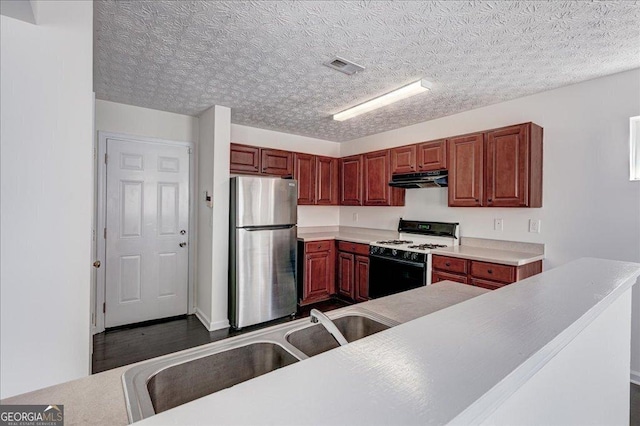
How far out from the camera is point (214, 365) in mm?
1030

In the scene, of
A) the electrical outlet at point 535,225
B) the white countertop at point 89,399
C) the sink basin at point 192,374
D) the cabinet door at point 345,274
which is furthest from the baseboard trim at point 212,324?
the electrical outlet at point 535,225

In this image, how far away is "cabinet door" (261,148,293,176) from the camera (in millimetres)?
3992

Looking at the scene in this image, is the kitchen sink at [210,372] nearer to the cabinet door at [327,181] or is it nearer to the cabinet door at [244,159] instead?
the cabinet door at [244,159]

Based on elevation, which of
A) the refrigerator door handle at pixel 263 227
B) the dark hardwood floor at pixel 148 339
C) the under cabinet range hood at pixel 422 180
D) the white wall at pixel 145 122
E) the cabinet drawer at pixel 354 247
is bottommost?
the dark hardwood floor at pixel 148 339

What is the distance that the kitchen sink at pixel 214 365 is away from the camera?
0.86 metres

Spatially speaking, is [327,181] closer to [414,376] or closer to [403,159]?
[403,159]

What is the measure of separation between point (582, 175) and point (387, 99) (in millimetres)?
1829

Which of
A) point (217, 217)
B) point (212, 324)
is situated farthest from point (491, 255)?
point (212, 324)

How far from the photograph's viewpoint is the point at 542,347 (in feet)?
2.17

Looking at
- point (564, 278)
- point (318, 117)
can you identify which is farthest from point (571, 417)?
point (318, 117)

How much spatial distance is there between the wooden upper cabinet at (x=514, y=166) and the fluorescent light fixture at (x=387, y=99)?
3.00 ft

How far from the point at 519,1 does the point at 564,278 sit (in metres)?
1.39

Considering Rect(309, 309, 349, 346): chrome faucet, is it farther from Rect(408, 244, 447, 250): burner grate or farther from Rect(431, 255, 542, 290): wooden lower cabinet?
Rect(408, 244, 447, 250): burner grate

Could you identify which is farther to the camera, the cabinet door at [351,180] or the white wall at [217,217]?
the cabinet door at [351,180]
